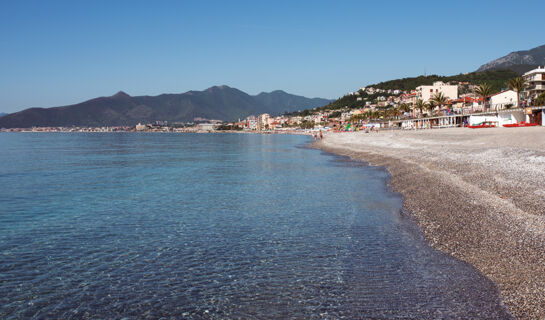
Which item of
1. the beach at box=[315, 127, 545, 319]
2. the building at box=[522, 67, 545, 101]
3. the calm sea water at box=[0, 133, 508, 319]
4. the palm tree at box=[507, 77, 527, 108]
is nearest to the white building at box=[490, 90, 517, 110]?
the palm tree at box=[507, 77, 527, 108]

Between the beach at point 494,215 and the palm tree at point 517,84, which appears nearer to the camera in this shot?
the beach at point 494,215

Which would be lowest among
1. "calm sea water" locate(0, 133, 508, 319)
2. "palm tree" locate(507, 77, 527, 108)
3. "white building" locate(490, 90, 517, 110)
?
"calm sea water" locate(0, 133, 508, 319)

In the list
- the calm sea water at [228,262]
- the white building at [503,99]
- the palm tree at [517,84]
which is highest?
the palm tree at [517,84]

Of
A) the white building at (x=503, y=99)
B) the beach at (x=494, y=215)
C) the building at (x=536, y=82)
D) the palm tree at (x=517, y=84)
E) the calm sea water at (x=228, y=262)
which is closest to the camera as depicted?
the calm sea water at (x=228, y=262)

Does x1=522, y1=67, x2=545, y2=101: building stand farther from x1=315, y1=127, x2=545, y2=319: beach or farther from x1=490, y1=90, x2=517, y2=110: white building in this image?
x1=315, y1=127, x2=545, y2=319: beach

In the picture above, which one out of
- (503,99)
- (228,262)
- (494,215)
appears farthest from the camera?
(503,99)

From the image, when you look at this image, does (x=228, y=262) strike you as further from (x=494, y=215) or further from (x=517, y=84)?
(x=517, y=84)

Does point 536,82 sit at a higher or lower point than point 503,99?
higher

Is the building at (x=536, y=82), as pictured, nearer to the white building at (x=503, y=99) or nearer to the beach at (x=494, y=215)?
the white building at (x=503, y=99)

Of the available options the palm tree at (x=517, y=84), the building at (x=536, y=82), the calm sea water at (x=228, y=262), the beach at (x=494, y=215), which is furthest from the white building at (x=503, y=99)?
the calm sea water at (x=228, y=262)

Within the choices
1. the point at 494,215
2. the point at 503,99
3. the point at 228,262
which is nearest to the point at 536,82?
the point at 503,99

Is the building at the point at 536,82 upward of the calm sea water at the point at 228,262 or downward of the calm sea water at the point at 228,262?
upward

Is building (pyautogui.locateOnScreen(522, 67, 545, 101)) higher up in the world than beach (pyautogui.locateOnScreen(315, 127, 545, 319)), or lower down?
higher up

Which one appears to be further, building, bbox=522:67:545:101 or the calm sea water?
building, bbox=522:67:545:101
